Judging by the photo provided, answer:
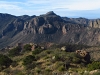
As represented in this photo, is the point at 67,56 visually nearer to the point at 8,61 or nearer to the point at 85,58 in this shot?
the point at 85,58

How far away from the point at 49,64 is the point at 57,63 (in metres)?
2.14

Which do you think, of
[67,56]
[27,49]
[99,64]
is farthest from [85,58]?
[27,49]

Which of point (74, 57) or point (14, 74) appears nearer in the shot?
point (14, 74)

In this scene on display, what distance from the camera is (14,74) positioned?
37.5 meters

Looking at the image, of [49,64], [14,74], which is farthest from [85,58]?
[14,74]


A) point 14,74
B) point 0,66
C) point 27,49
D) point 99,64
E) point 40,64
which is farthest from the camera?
point 27,49

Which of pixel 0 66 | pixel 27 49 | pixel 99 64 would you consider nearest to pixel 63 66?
pixel 99 64

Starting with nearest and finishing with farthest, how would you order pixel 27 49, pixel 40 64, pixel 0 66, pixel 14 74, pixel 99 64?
1. pixel 99 64
2. pixel 14 74
3. pixel 40 64
4. pixel 0 66
5. pixel 27 49

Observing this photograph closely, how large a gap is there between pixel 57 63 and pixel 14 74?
6.74 m

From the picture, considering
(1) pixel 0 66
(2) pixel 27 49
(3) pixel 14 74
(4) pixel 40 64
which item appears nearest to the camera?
(3) pixel 14 74

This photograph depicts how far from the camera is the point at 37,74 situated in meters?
34.4

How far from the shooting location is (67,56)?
4269cm

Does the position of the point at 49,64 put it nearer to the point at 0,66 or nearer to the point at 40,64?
the point at 40,64

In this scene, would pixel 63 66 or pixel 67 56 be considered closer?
pixel 63 66
